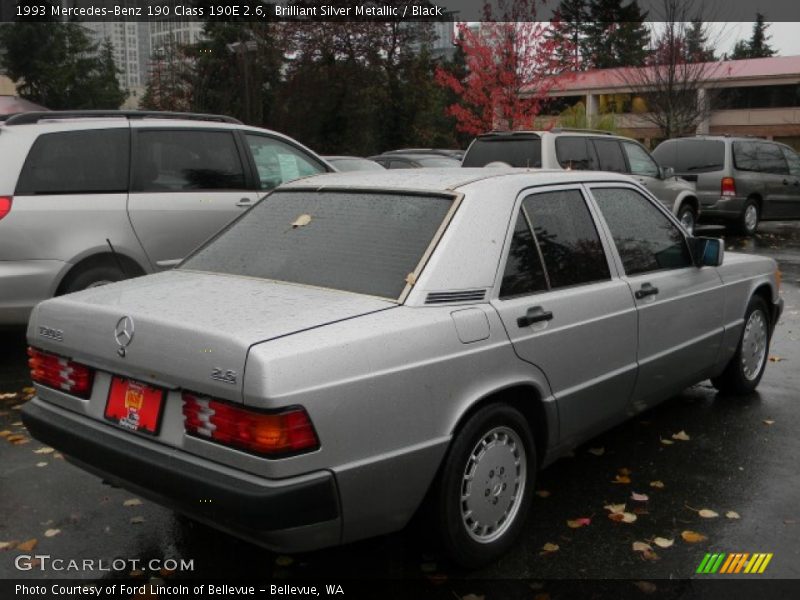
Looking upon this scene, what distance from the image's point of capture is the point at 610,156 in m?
12.2

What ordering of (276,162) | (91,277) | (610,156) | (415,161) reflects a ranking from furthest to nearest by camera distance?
1. (415,161)
2. (610,156)
3. (276,162)
4. (91,277)

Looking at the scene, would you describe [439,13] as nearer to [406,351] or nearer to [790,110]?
[790,110]

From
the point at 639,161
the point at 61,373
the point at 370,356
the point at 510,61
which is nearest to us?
the point at 370,356

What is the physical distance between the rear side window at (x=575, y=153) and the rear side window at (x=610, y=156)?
0.20 meters

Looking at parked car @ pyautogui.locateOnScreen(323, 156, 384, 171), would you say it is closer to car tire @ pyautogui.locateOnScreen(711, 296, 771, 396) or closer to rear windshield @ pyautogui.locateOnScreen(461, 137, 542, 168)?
rear windshield @ pyautogui.locateOnScreen(461, 137, 542, 168)

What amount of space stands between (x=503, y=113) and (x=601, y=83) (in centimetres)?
2709

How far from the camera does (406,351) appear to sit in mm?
3004

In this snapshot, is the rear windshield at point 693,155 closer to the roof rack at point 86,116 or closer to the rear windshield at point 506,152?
the rear windshield at point 506,152

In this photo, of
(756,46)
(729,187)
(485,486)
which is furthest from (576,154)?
(756,46)

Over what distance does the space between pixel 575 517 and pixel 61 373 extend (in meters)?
2.41

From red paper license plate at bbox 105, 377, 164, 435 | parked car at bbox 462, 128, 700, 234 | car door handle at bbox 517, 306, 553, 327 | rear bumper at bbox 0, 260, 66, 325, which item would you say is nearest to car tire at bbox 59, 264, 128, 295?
rear bumper at bbox 0, 260, 66, 325

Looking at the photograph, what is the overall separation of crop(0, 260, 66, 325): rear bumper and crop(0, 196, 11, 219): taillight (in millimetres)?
348

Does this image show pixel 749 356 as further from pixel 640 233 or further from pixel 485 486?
pixel 485 486

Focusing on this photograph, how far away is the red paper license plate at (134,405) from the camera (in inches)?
120
